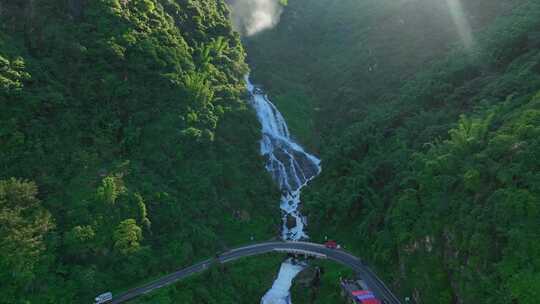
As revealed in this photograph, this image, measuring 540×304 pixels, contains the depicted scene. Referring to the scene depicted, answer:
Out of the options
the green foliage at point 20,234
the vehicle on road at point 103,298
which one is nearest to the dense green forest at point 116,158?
the green foliage at point 20,234

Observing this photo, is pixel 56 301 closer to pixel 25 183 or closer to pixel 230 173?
pixel 25 183

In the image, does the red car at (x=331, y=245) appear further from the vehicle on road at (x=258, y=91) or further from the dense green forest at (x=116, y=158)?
the vehicle on road at (x=258, y=91)

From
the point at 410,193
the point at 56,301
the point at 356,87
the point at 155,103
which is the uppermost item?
the point at 356,87

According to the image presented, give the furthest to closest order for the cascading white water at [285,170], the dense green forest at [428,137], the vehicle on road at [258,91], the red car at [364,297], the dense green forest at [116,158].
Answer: the vehicle on road at [258,91], the cascading white water at [285,170], the dense green forest at [116,158], the red car at [364,297], the dense green forest at [428,137]

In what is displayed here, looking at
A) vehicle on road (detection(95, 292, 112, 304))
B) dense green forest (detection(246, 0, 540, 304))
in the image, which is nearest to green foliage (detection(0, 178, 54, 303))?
vehicle on road (detection(95, 292, 112, 304))

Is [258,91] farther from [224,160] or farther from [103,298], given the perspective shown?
[103,298]

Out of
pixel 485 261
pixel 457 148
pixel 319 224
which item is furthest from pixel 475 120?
pixel 319 224

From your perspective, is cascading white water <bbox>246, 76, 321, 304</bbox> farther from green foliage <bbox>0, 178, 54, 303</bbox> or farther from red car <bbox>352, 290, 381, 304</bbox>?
green foliage <bbox>0, 178, 54, 303</bbox>

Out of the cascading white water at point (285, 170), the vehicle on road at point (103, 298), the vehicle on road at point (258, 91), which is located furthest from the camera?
the vehicle on road at point (258, 91)
